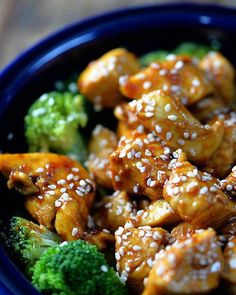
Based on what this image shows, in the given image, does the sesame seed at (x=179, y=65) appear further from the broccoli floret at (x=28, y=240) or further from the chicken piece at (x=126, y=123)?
the broccoli floret at (x=28, y=240)

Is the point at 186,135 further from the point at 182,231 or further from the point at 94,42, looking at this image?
the point at 94,42

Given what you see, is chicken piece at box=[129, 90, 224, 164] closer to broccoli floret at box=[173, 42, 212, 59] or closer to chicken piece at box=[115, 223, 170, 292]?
chicken piece at box=[115, 223, 170, 292]

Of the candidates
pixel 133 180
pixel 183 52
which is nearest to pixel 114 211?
pixel 133 180

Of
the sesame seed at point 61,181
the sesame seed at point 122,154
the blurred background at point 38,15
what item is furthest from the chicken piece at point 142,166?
the blurred background at point 38,15

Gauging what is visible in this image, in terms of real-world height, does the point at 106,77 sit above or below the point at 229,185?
above

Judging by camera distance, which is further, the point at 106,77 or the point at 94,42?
the point at 94,42

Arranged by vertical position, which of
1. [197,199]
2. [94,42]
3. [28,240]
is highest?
[94,42]

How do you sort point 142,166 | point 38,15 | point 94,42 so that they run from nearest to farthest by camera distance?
1. point 142,166
2. point 94,42
3. point 38,15

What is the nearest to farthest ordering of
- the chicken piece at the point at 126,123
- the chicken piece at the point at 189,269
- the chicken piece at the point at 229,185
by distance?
the chicken piece at the point at 189,269, the chicken piece at the point at 229,185, the chicken piece at the point at 126,123
